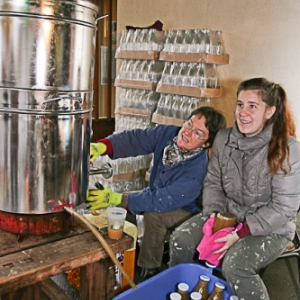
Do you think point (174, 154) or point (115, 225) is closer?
point (115, 225)

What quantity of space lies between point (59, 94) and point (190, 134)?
0.95 m

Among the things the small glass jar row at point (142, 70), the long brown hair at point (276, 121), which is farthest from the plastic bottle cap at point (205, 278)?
the small glass jar row at point (142, 70)

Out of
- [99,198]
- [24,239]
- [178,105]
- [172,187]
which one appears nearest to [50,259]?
[24,239]

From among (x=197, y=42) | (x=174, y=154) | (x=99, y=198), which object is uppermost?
(x=197, y=42)

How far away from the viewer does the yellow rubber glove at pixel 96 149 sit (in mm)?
2080

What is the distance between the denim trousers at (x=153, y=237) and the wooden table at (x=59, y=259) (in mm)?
679

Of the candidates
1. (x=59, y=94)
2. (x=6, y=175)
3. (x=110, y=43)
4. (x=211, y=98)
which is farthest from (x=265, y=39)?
(x=110, y=43)

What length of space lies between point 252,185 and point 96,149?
2.86ft

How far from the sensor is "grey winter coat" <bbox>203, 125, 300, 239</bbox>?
5.62ft

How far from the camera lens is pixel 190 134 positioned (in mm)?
2061

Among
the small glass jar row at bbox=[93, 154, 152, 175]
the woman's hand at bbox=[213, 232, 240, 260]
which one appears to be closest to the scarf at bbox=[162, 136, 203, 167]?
the woman's hand at bbox=[213, 232, 240, 260]

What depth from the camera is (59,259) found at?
1251 mm

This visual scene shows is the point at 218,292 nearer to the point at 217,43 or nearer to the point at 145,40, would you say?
the point at 217,43

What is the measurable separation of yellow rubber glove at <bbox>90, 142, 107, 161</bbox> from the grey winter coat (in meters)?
0.62
